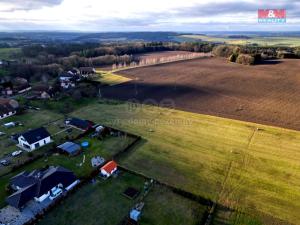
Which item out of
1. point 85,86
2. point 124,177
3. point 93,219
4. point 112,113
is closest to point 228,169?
point 124,177

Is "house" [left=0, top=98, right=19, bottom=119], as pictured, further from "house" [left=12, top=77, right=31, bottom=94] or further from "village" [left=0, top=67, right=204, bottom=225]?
"house" [left=12, top=77, right=31, bottom=94]

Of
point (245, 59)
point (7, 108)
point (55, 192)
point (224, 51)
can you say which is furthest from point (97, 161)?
point (224, 51)

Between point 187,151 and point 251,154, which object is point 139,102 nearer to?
point 187,151

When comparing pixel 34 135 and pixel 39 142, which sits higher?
pixel 34 135

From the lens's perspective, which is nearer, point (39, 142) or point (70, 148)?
point (70, 148)

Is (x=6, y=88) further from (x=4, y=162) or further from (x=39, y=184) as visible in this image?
(x=39, y=184)

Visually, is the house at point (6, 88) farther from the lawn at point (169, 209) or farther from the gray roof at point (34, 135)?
the lawn at point (169, 209)

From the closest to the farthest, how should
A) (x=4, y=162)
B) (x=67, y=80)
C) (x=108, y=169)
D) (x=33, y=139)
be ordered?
(x=108, y=169) < (x=4, y=162) < (x=33, y=139) < (x=67, y=80)
